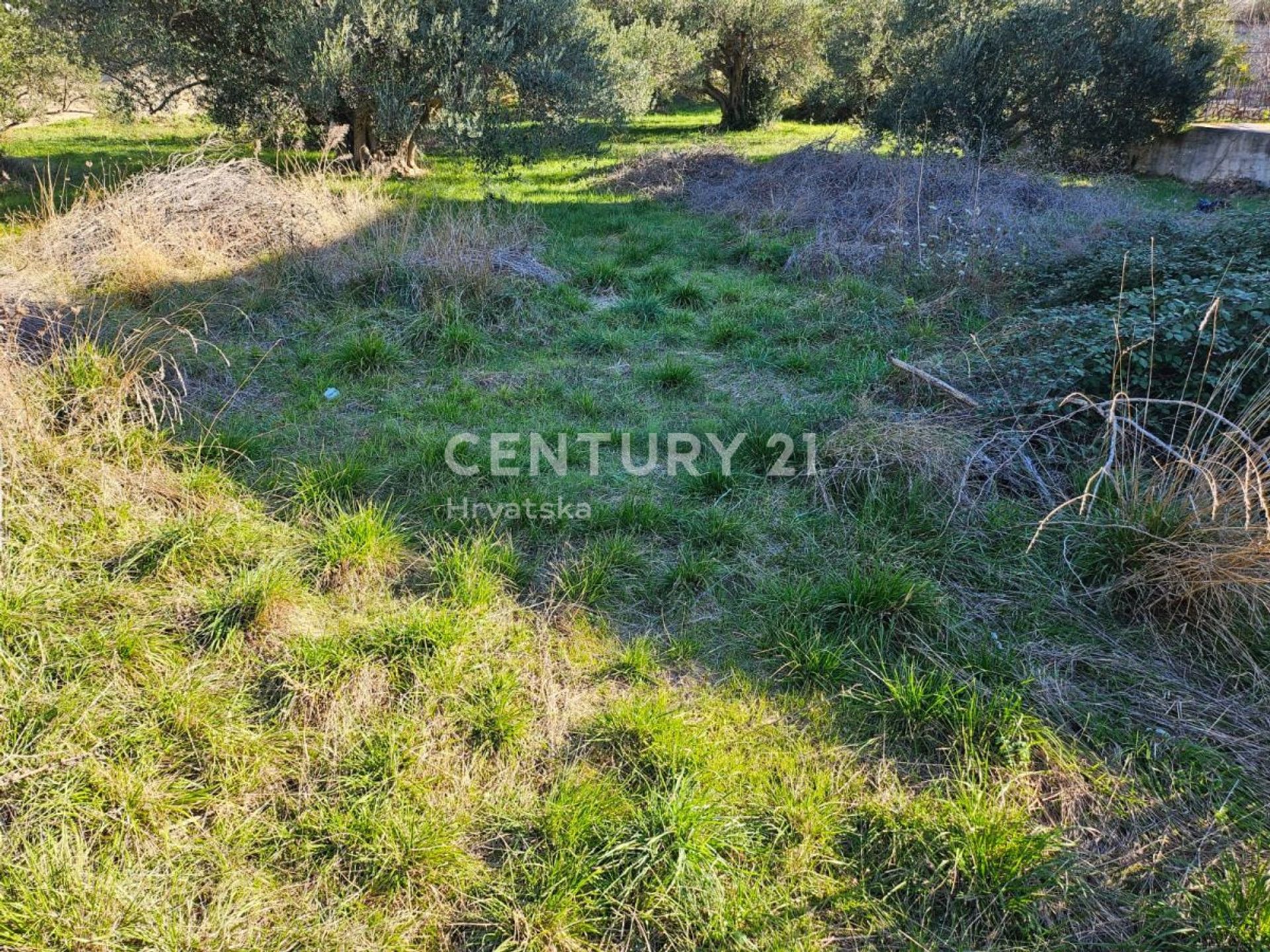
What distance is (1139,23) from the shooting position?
10.8 m

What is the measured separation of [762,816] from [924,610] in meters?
1.04

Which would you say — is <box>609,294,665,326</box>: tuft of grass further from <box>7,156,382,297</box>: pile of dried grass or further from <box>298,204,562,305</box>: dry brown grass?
<box>7,156,382,297</box>: pile of dried grass

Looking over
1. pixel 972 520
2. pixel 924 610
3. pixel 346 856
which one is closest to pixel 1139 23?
pixel 972 520

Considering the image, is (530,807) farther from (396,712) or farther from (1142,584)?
(1142,584)

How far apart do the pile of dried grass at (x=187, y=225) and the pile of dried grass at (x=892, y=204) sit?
14.3 ft

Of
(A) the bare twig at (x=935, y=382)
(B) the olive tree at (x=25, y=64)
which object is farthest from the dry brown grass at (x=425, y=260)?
(B) the olive tree at (x=25, y=64)

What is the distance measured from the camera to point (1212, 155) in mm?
11328

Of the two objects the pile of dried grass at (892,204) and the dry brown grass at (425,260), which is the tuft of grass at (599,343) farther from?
the pile of dried grass at (892,204)

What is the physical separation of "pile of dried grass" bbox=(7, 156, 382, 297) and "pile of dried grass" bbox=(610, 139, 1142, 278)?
4345 mm

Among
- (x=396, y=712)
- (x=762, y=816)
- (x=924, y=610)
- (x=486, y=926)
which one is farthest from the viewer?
(x=924, y=610)

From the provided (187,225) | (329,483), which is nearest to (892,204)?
(329,483)

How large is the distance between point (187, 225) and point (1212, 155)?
1481 cm

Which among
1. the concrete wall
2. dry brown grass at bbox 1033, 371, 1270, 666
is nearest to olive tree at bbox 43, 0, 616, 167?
dry brown grass at bbox 1033, 371, 1270, 666

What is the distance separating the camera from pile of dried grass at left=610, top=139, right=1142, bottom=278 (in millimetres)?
6238
